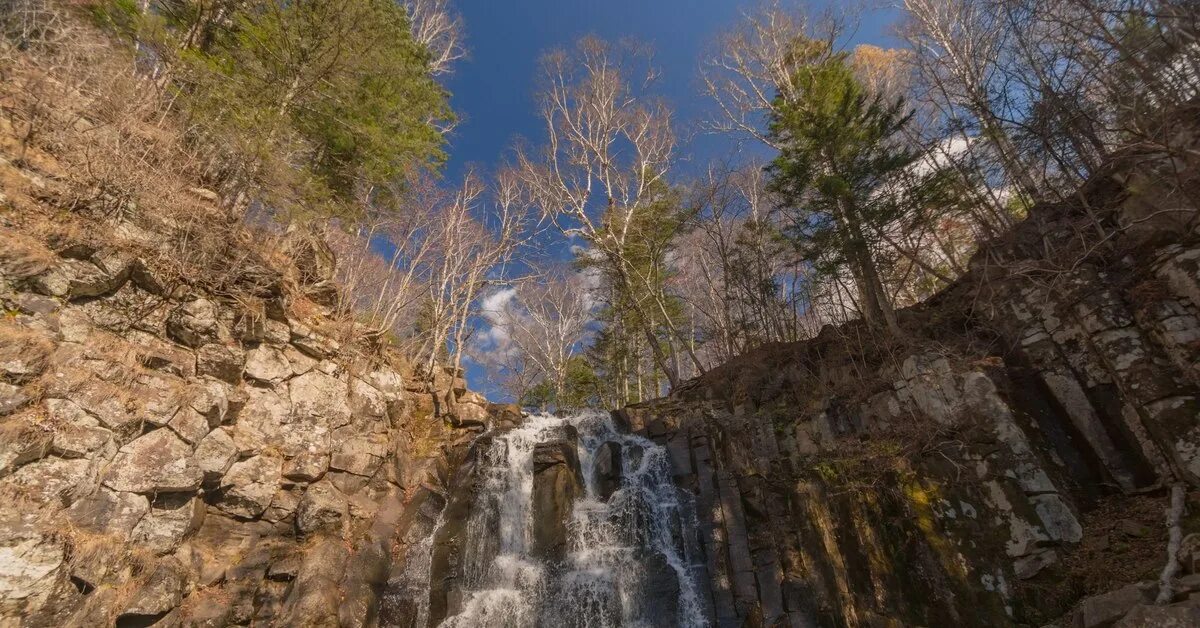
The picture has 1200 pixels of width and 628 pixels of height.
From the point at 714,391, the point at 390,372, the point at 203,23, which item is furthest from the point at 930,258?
the point at 203,23

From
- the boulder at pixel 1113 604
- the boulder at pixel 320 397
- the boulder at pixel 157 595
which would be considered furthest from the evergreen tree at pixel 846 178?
the boulder at pixel 157 595

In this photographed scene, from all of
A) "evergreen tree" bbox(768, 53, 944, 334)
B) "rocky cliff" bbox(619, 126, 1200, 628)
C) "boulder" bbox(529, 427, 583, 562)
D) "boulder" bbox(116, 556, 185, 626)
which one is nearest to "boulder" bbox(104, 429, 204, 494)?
"boulder" bbox(116, 556, 185, 626)

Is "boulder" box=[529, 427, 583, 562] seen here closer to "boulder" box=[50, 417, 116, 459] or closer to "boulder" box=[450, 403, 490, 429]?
"boulder" box=[450, 403, 490, 429]

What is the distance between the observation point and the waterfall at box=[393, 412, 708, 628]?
28.8 feet

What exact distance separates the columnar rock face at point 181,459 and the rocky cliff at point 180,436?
2 centimetres

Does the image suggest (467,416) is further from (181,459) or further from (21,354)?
(21,354)

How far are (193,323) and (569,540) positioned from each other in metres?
8.20

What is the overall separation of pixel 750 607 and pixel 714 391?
700 cm

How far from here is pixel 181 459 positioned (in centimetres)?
745

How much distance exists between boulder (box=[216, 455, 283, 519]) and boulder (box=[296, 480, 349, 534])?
59 cm

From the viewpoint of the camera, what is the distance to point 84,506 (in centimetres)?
631

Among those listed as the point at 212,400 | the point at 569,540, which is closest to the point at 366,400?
the point at 212,400

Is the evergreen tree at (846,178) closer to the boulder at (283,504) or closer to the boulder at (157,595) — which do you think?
the boulder at (283,504)

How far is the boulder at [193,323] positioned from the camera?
8.17m
